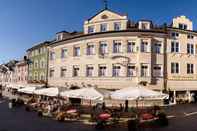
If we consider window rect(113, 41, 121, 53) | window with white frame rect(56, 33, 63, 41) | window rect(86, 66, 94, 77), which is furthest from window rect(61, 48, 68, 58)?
window rect(113, 41, 121, 53)

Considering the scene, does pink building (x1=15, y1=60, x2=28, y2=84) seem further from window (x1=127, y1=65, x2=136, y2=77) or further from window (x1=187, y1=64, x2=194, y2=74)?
window (x1=187, y1=64, x2=194, y2=74)

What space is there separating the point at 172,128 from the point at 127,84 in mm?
16299

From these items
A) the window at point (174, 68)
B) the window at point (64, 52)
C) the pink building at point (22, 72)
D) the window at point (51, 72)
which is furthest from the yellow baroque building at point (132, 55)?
the pink building at point (22, 72)

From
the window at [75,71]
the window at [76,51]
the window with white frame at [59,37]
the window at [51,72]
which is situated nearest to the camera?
the window at [75,71]

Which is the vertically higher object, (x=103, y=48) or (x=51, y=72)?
(x=103, y=48)

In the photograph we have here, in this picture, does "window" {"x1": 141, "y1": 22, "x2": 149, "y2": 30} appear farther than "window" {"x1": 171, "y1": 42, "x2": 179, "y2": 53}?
No

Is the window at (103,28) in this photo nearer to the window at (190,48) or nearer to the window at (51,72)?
the window at (190,48)

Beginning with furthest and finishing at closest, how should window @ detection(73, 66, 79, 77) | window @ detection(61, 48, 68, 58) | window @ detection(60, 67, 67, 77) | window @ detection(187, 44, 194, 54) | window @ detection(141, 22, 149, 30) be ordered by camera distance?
window @ detection(61, 48, 68, 58), window @ detection(60, 67, 67, 77), window @ detection(73, 66, 79, 77), window @ detection(187, 44, 194, 54), window @ detection(141, 22, 149, 30)

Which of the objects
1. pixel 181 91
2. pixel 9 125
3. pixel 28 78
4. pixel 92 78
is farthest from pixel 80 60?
pixel 28 78

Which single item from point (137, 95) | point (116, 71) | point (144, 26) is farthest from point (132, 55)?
point (137, 95)

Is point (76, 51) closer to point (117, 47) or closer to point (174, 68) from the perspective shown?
point (117, 47)

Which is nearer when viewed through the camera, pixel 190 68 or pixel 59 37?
pixel 190 68

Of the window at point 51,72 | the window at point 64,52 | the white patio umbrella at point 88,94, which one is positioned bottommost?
the white patio umbrella at point 88,94

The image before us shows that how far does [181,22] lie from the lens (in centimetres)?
3800
